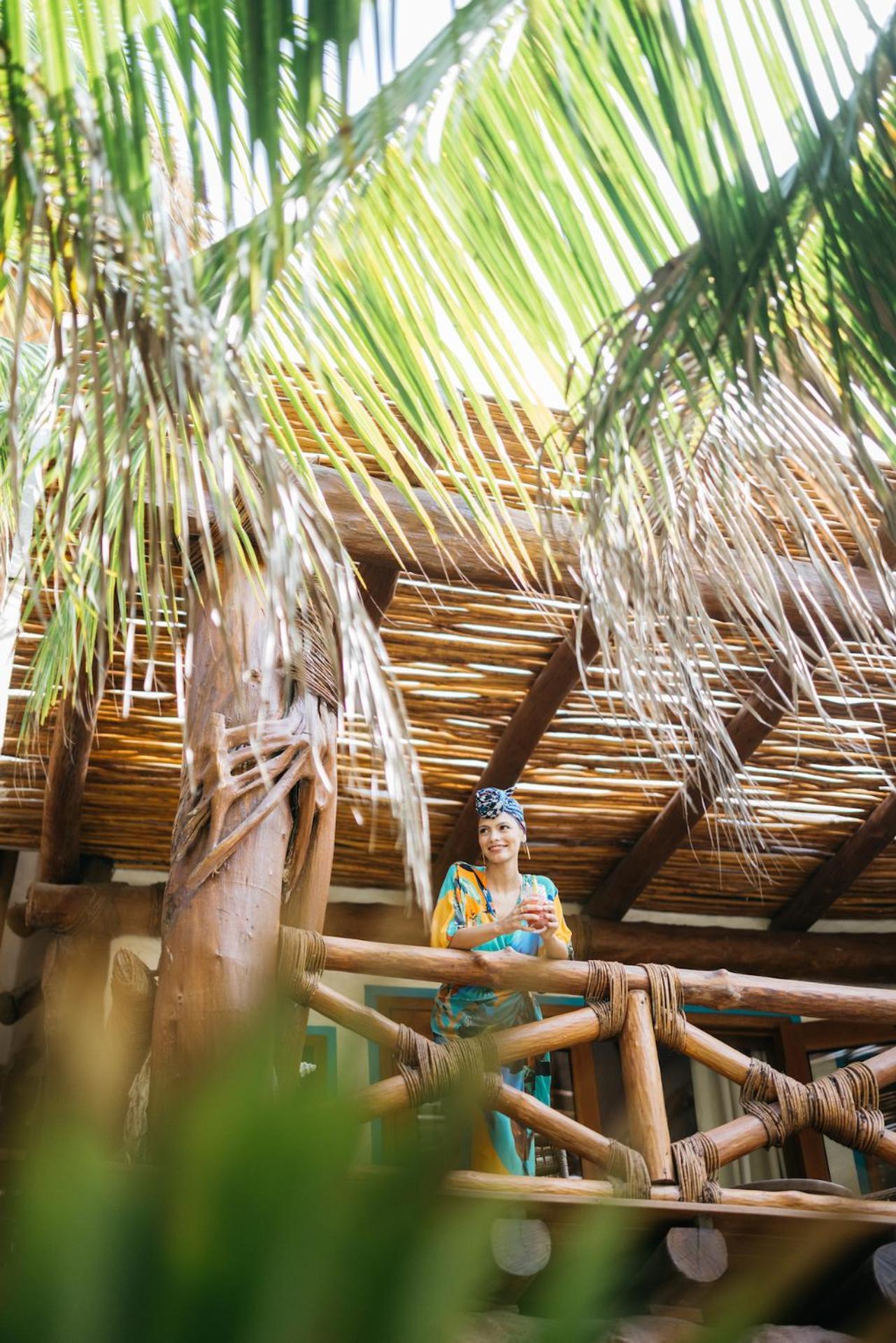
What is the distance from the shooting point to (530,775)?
17.0 feet

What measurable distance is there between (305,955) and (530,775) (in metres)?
2.29

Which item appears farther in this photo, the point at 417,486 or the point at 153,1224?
the point at 417,486

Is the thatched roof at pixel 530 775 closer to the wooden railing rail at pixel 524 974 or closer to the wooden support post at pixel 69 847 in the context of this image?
the wooden support post at pixel 69 847

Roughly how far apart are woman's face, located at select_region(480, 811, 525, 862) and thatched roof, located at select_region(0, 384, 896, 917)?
575 millimetres

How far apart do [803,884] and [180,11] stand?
5377mm

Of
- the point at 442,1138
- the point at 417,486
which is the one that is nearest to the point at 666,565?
the point at 442,1138

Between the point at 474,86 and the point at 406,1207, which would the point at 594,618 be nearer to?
the point at 474,86

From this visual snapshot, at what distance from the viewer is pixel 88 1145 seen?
1.36 ft

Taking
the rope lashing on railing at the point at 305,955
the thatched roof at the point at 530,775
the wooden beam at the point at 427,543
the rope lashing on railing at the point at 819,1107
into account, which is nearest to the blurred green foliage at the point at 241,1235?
the rope lashing on railing at the point at 305,955

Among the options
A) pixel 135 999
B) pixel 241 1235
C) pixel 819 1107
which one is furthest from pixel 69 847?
pixel 241 1235

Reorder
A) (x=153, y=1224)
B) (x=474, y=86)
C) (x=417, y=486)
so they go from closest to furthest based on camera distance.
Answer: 1. (x=153, y=1224)
2. (x=474, y=86)
3. (x=417, y=486)

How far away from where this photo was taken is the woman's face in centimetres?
366

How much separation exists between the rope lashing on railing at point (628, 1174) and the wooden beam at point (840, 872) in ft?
8.82

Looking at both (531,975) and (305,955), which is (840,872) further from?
(305,955)
